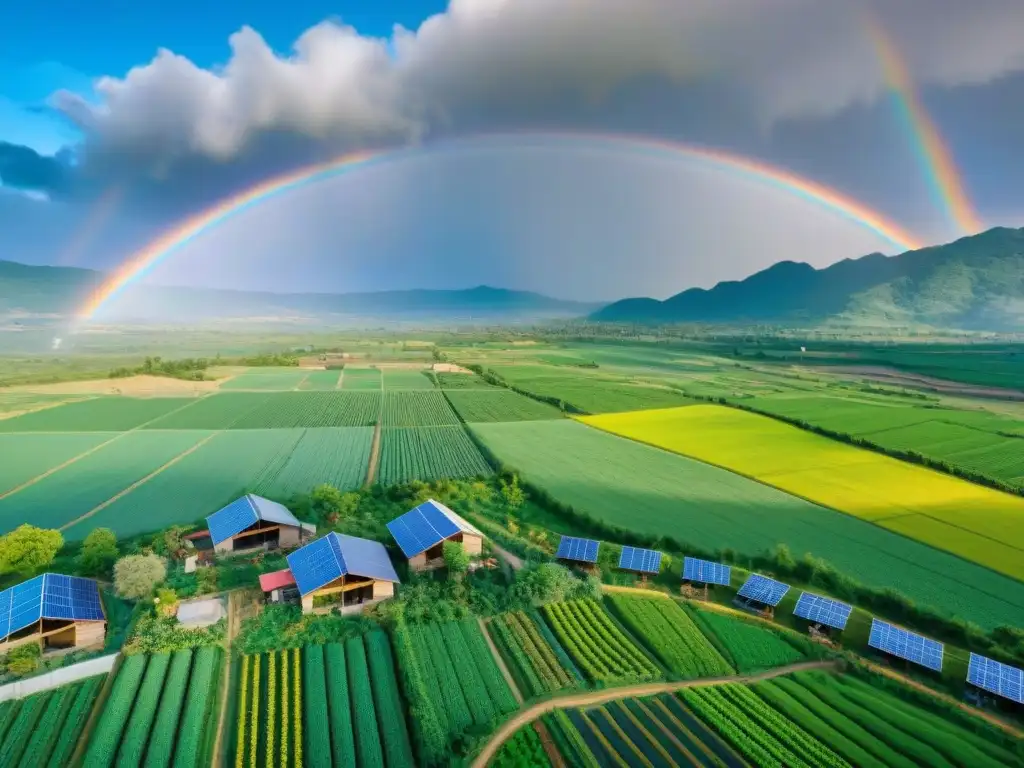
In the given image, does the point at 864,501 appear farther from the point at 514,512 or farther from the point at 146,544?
the point at 146,544

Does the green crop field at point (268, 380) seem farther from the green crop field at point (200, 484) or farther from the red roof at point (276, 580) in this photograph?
the red roof at point (276, 580)

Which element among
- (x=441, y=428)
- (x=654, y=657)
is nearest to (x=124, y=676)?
(x=654, y=657)

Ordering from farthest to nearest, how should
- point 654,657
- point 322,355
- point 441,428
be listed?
point 322,355 → point 441,428 → point 654,657

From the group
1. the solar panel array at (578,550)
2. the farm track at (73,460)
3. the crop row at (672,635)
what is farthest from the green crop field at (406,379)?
the crop row at (672,635)

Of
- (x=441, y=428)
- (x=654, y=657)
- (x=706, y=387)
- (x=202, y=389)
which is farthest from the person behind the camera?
(x=706, y=387)

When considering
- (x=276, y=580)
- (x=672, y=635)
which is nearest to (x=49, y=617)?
(x=276, y=580)

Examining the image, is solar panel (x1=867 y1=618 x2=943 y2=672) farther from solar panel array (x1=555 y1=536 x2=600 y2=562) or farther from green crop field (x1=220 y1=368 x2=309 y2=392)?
green crop field (x1=220 y1=368 x2=309 y2=392)

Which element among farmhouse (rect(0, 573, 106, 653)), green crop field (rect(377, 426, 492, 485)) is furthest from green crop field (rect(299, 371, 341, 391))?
farmhouse (rect(0, 573, 106, 653))
